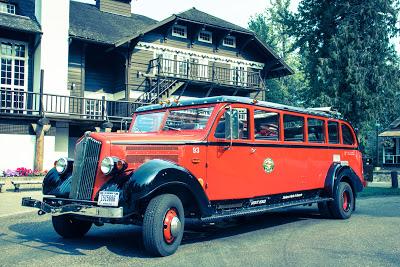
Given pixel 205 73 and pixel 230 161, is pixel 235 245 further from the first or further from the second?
pixel 205 73

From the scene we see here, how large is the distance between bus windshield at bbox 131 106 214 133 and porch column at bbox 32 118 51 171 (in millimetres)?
12935

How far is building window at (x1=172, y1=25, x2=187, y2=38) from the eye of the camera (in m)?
28.0

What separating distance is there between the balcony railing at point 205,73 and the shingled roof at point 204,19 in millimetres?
2538

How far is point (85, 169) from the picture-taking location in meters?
6.33

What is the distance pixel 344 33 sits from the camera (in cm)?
3056

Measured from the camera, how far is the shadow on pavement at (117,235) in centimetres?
666

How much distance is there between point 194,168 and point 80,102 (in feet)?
55.0

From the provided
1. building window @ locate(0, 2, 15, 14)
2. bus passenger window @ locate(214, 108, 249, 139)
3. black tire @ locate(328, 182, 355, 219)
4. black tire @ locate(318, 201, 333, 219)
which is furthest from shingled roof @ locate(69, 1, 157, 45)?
bus passenger window @ locate(214, 108, 249, 139)

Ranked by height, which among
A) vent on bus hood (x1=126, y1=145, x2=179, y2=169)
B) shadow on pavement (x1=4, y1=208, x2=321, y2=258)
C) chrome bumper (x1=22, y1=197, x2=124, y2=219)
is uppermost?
vent on bus hood (x1=126, y1=145, x2=179, y2=169)

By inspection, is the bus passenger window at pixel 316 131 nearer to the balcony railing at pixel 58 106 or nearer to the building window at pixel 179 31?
the balcony railing at pixel 58 106

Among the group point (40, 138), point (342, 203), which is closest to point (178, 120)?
point (342, 203)

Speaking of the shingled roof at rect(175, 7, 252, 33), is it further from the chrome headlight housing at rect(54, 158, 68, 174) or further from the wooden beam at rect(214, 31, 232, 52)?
the chrome headlight housing at rect(54, 158, 68, 174)

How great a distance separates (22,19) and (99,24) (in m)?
5.14

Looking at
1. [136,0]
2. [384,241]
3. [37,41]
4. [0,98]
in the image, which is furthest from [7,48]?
[384,241]
